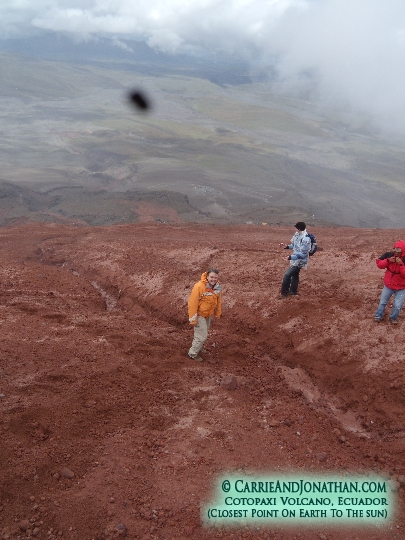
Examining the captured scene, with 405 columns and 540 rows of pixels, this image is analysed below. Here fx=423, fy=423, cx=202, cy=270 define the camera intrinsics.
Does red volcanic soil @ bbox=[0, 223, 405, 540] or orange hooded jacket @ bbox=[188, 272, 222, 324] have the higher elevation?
orange hooded jacket @ bbox=[188, 272, 222, 324]

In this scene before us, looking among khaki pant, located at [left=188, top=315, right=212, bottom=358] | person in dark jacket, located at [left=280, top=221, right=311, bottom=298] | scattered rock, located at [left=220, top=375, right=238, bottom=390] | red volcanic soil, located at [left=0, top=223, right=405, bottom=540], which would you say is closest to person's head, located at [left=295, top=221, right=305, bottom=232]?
person in dark jacket, located at [left=280, top=221, right=311, bottom=298]

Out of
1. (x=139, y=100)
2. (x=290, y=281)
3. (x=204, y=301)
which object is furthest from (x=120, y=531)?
(x=139, y=100)

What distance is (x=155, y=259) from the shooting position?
12.0 m

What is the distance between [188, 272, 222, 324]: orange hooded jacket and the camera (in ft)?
20.9

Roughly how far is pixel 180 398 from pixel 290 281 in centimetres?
365

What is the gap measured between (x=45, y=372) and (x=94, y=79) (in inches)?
5261

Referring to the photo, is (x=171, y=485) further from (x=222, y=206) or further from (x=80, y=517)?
(x=222, y=206)

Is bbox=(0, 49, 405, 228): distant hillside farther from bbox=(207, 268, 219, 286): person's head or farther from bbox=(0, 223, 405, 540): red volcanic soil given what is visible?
bbox=(207, 268, 219, 286): person's head

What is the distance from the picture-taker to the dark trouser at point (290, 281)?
8266 mm

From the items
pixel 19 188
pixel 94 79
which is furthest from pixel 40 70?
pixel 19 188

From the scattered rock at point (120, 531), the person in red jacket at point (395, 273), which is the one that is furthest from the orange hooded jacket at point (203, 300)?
the scattered rock at point (120, 531)

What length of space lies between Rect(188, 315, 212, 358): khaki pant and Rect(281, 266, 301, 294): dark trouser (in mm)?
2263

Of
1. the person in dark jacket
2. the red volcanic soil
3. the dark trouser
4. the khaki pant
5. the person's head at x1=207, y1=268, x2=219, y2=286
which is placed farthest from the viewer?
the dark trouser

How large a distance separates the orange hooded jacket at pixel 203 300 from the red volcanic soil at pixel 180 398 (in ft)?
3.27
